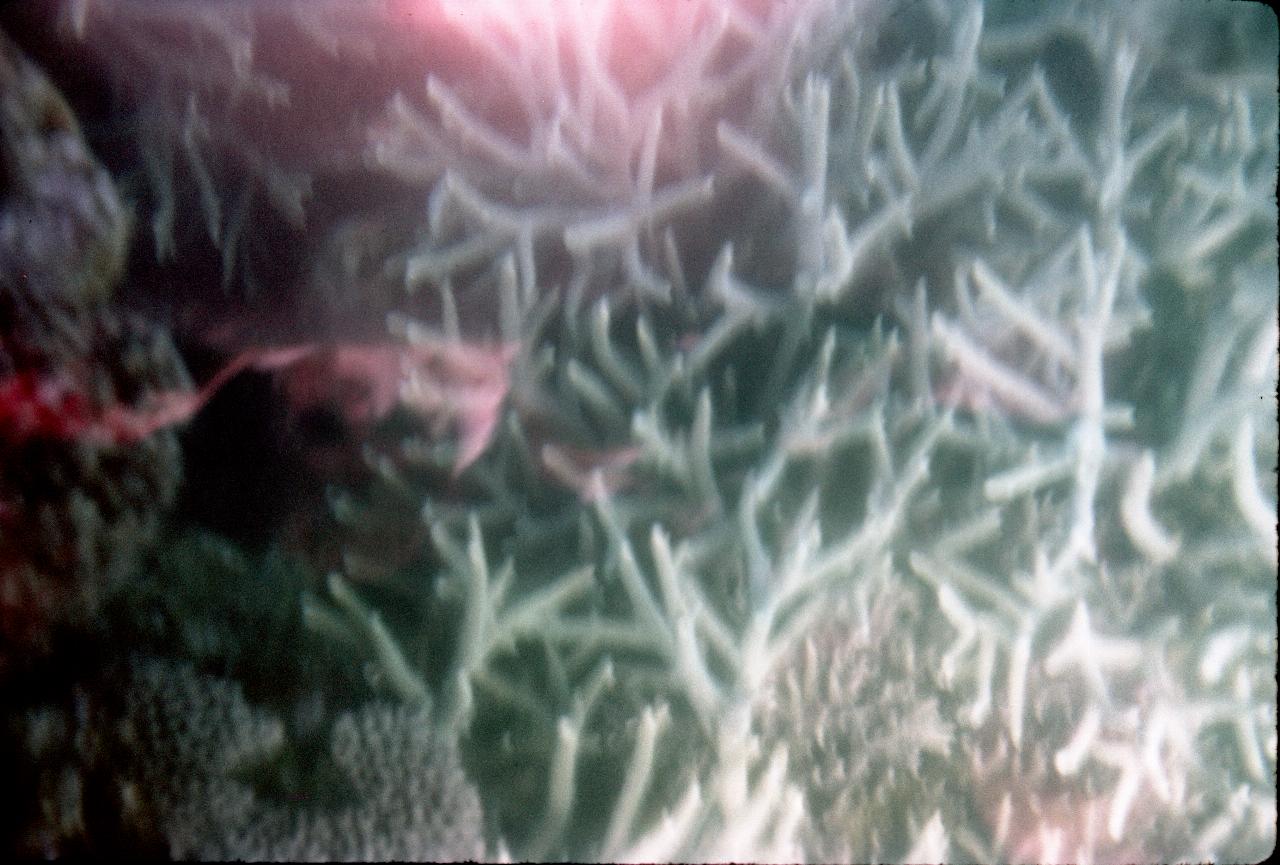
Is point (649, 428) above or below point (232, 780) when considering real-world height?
above

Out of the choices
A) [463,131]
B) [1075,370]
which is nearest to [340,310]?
[463,131]

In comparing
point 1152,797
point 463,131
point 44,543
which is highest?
point 463,131

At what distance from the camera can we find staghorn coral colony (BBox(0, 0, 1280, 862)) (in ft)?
5.46

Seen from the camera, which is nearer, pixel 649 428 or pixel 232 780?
pixel 232 780

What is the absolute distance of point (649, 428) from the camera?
75.2 inches

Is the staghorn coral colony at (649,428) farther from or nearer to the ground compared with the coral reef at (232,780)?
farther from the ground

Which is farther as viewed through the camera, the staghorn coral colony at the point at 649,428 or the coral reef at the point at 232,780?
the staghorn coral colony at the point at 649,428

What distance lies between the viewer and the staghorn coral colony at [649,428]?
1.66 meters

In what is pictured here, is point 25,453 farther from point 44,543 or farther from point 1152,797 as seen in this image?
point 1152,797

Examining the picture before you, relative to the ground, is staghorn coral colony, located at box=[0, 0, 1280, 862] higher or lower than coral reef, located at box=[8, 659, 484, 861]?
higher

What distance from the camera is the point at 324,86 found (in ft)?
7.62

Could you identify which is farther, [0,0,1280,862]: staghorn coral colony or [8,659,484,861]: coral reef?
[0,0,1280,862]: staghorn coral colony

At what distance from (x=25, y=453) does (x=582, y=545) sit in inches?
44.2

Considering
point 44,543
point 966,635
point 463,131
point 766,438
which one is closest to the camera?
point 44,543
